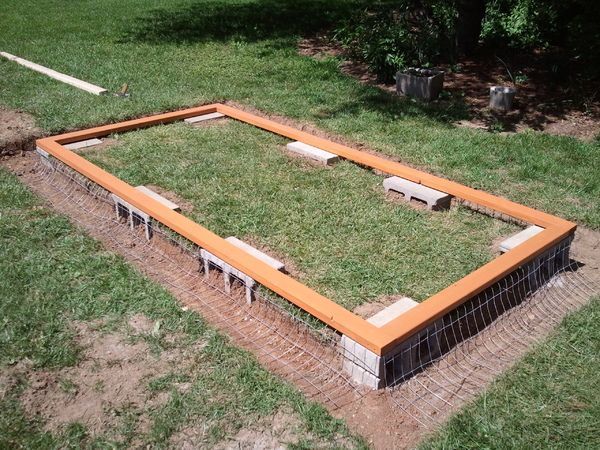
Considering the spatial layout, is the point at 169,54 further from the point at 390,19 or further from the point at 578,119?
the point at 578,119

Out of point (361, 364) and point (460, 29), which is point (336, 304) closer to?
point (361, 364)

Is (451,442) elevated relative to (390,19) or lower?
lower

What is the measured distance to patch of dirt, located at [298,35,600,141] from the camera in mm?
6953

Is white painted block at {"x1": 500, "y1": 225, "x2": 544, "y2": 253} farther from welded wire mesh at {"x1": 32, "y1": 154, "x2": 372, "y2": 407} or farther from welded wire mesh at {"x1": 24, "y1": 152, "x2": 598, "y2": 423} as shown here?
welded wire mesh at {"x1": 32, "y1": 154, "x2": 372, "y2": 407}

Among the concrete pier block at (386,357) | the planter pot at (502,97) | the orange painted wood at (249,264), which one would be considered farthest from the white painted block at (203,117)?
the concrete pier block at (386,357)

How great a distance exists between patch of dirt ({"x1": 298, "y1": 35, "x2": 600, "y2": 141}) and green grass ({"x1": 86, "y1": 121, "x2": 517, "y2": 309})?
8.01 ft

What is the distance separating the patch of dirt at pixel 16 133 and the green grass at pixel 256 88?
15cm

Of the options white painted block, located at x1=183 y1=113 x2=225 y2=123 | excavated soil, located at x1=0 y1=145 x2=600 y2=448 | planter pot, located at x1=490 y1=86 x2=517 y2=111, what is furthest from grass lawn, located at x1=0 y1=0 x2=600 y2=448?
planter pot, located at x1=490 y1=86 x2=517 y2=111

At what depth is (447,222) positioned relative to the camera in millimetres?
4730

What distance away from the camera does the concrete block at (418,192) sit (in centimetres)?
488

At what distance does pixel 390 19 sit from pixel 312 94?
6.45 ft

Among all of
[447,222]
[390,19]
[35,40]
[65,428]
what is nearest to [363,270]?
[447,222]

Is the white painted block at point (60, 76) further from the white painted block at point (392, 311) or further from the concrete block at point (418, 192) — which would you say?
the white painted block at point (392, 311)

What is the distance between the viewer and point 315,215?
4.78 m
